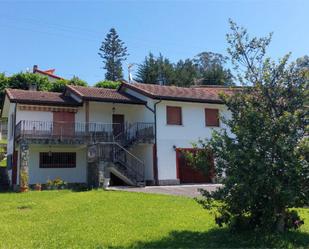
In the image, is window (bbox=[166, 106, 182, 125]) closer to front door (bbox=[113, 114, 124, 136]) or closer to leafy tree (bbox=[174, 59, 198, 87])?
front door (bbox=[113, 114, 124, 136])

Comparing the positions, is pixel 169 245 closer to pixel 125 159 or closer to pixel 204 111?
pixel 125 159

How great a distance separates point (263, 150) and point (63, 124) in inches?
708

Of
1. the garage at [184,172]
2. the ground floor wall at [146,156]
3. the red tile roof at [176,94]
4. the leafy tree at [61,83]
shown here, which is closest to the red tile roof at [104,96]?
the red tile roof at [176,94]

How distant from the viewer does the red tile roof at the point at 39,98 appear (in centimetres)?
2317

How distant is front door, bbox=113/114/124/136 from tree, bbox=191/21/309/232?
17.3 metres

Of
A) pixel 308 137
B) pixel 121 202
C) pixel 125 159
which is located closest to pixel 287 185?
pixel 308 137

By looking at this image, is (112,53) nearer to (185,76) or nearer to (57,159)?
(185,76)

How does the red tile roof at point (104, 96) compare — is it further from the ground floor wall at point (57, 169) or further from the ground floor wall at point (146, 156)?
the ground floor wall at point (57, 169)

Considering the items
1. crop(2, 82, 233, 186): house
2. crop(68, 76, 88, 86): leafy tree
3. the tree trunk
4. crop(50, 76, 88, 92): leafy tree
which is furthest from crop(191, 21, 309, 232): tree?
crop(68, 76, 88, 86): leafy tree

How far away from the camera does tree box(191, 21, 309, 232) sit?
23.2 feet

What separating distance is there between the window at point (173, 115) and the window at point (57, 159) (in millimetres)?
6425

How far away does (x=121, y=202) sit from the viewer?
13945 millimetres

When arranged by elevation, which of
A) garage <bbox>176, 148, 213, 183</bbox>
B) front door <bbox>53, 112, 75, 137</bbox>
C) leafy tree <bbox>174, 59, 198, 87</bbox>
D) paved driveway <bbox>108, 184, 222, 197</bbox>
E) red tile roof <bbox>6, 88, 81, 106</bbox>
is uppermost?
leafy tree <bbox>174, 59, 198, 87</bbox>

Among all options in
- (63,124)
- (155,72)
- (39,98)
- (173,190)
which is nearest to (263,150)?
(173,190)
